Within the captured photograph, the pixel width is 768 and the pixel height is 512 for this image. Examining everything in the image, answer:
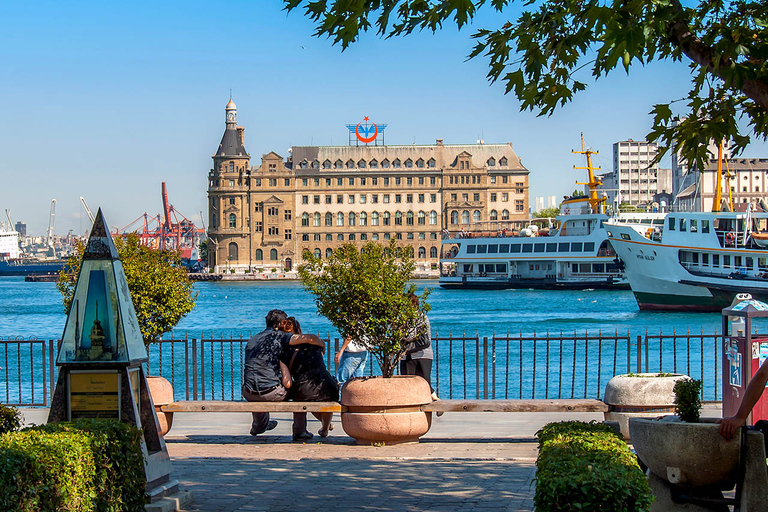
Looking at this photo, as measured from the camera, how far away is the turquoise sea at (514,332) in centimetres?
1755

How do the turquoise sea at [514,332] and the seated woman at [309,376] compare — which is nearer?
the seated woman at [309,376]

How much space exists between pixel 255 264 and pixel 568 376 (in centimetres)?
9571

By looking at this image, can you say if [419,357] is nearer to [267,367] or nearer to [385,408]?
[385,408]

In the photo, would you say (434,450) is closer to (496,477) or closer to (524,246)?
(496,477)

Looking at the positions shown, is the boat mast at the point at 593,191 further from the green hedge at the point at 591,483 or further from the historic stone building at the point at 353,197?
the green hedge at the point at 591,483

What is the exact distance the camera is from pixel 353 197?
379ft

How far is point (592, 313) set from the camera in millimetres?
49375

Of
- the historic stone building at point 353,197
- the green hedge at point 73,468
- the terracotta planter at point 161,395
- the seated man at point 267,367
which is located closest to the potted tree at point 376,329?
the seated man at point 267,367

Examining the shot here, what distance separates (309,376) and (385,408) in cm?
79

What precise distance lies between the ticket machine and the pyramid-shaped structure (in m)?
5.05

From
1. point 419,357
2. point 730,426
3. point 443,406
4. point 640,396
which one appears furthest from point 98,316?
point 640,396

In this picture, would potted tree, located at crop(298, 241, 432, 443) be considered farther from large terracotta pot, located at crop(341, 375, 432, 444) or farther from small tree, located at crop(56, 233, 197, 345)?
small tree, located at crop(56, 233, 197, 345)

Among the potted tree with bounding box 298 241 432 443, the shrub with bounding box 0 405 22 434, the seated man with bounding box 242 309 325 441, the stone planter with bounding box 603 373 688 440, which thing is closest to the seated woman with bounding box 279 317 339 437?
the seated man with bounding box 242 309 325 441

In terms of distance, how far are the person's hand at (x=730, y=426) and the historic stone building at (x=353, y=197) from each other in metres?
109
